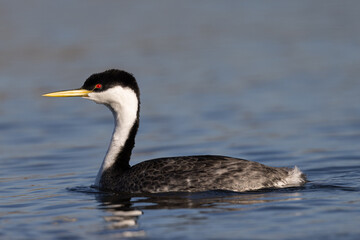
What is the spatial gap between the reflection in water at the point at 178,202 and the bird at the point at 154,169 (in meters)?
0.16

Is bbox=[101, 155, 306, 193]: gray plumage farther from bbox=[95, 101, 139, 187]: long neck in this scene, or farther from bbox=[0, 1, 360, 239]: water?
bbox=[95, 101, 139, 187]: long neck

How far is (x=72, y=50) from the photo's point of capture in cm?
2638

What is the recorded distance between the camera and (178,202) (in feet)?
36.1

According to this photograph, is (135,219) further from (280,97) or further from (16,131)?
(280,97)

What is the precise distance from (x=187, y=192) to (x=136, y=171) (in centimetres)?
93

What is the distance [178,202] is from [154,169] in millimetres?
947

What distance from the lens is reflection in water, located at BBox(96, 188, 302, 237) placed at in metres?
10.4

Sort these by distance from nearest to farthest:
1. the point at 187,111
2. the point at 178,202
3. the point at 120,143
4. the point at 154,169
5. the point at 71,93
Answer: the point at 178,202 < the point at 154,169 < the point at 71,93 < the point at 120,143 < the point at 187,111

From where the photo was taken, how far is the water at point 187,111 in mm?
10156

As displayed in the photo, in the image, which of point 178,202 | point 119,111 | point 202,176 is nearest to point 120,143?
point 119,111

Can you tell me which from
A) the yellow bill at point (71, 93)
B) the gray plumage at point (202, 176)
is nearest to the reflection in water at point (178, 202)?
the gray plumage at point (202, 176)

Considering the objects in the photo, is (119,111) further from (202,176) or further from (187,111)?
(187,111)

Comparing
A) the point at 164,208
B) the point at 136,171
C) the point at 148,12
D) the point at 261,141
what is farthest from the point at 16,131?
the point at 148,12

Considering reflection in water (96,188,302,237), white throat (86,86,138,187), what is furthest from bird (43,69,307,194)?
reflection in water (96,188,302,237)
